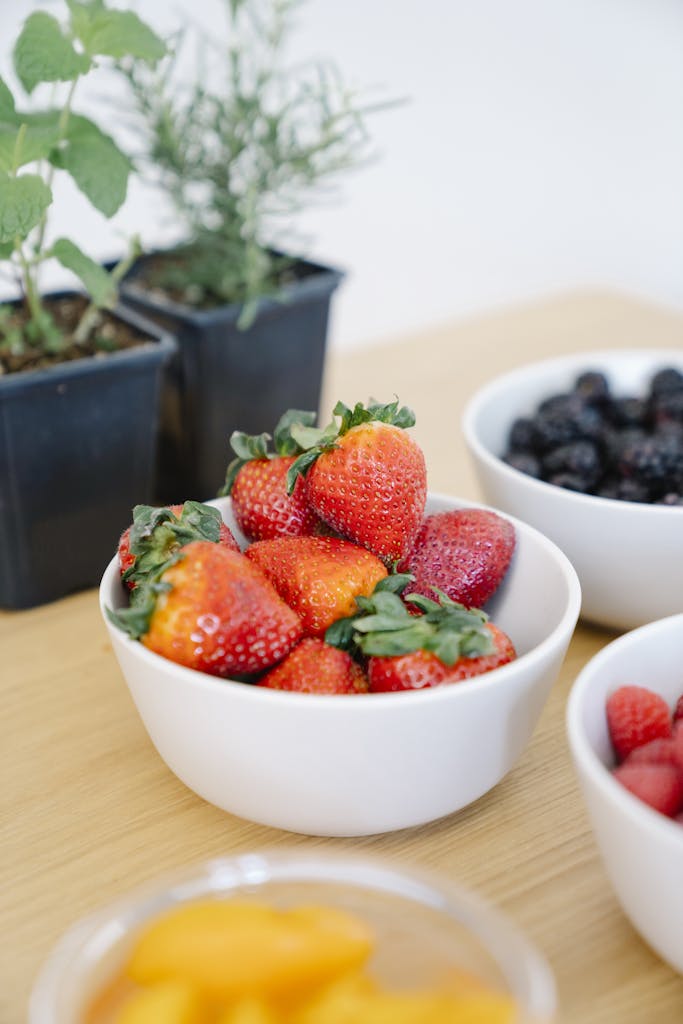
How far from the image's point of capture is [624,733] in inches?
20.1

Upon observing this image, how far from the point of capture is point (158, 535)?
58 centimetres

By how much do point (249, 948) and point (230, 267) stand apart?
26.5 inches

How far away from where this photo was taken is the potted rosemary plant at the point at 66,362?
70 cm

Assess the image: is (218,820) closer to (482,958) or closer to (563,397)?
(482,958)

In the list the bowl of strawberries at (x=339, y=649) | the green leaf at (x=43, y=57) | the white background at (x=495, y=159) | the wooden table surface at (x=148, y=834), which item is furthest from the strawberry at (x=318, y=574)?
the white background at (x=495, y=159)

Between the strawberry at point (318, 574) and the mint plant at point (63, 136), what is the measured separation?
25 cm

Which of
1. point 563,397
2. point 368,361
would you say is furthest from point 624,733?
point 368,361

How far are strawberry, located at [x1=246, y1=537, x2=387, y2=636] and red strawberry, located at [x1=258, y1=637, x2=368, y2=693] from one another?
0.02 metres

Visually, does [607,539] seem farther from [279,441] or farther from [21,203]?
[21,203]

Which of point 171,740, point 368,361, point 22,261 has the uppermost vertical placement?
point 22,261

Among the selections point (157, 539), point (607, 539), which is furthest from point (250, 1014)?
point (607, 539)

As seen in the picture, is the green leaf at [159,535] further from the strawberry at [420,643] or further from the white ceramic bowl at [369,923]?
the white ceramic bowl at [369,923]

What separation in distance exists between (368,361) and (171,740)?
0.77 meters

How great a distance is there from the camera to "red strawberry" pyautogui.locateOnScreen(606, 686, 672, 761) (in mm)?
506
